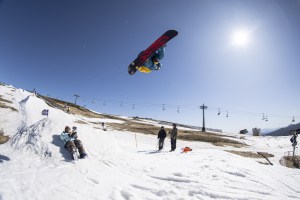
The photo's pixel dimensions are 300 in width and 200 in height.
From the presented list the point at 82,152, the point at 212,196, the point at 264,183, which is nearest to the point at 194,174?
the point at 212,196

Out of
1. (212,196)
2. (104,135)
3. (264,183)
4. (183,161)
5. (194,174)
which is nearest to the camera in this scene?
(212,196)

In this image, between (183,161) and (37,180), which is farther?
(183,161)

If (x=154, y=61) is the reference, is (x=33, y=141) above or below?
below

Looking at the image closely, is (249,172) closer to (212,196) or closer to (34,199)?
(212,196)

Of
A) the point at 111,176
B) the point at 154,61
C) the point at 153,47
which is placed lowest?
the point at 111,176

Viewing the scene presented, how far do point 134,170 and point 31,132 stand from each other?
7.02 meters

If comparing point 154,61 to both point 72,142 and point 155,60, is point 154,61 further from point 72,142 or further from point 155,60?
point 72,142

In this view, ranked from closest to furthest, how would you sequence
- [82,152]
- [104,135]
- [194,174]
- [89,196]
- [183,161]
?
[89,196] → [194,174] → [82,152] → [183,161] → [104,135]

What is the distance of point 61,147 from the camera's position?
11.4 meters

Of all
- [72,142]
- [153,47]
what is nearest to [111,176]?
[72,142]

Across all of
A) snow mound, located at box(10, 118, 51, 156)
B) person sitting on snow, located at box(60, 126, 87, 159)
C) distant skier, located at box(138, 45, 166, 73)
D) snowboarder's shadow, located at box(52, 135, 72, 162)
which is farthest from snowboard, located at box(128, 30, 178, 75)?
snow mound, located at box(10, 118, 51, 156)

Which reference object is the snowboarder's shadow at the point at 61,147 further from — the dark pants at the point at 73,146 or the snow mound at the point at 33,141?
the snow mound at the point at 33,141

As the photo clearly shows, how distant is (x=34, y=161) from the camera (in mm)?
9773

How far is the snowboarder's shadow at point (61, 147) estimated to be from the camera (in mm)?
10520
